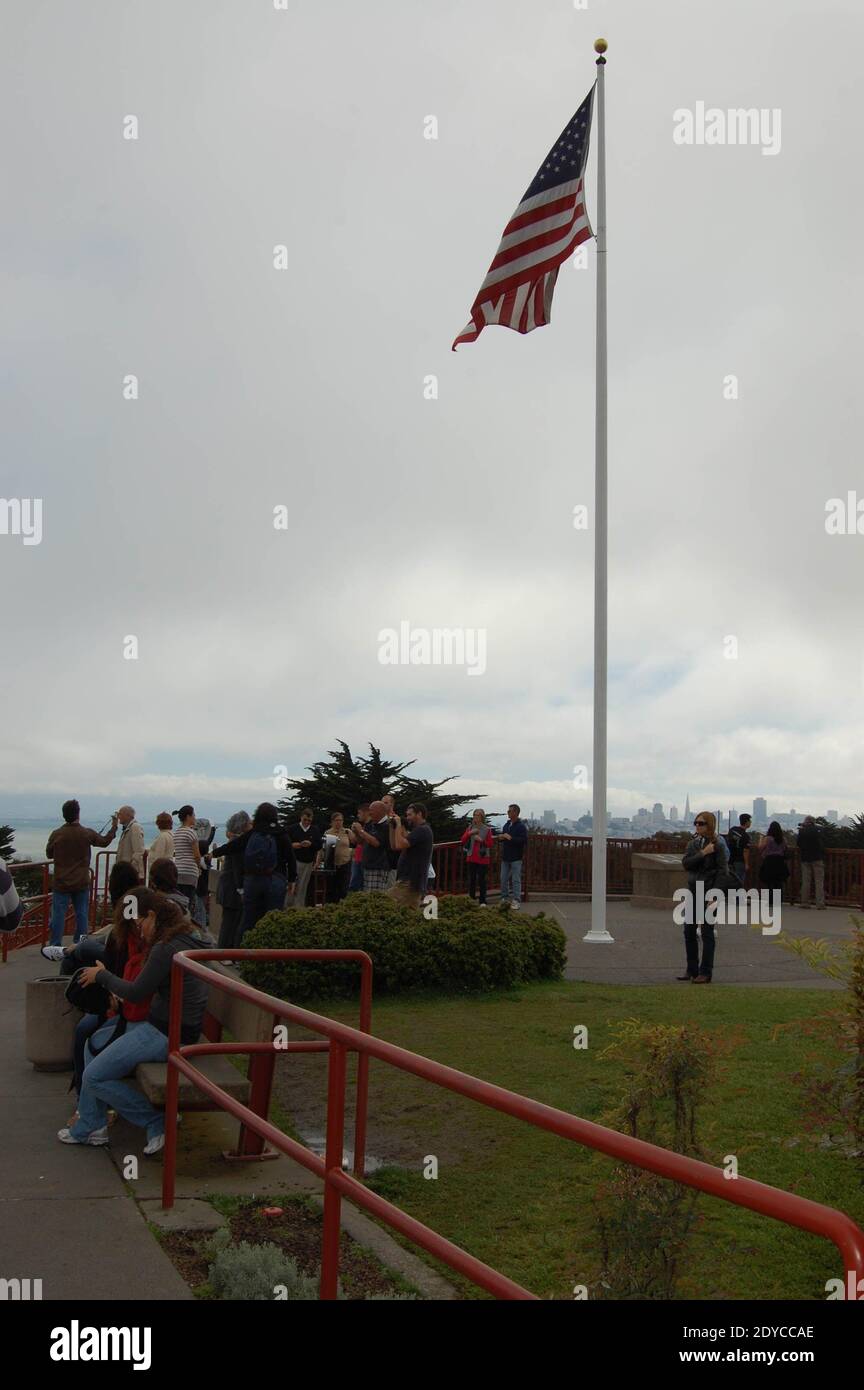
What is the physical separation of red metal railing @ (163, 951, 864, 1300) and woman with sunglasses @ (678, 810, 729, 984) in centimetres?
658

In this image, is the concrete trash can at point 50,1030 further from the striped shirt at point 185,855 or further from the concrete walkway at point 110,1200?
the striped shirt at point 185,855

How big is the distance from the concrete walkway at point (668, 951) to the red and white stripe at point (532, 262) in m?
7.43

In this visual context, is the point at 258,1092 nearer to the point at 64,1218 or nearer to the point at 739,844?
the point at 64,1218

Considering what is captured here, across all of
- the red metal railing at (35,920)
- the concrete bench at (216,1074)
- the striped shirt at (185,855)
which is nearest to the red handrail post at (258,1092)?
the concrete bench at (216,1074)

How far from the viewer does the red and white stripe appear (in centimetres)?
1512

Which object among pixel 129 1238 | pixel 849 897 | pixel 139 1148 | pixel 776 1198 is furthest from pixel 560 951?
pixel 849 897

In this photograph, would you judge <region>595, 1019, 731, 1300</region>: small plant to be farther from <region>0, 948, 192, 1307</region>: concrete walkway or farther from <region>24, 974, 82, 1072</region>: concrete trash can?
<region>24, 974, 82, 1072</region>: concrete trash can

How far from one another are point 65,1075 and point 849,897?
56.9 ft

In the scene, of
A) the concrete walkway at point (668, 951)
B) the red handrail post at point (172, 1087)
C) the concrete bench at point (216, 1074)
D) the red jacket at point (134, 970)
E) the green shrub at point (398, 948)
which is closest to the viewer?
Result: the red handrail post at point (172, 1087)

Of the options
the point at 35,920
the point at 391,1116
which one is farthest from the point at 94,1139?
the point at 35,920

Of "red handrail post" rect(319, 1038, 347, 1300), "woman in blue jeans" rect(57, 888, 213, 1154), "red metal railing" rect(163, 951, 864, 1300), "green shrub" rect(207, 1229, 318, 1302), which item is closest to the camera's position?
"red metal railing" rect(163, 951, 864, 1300)

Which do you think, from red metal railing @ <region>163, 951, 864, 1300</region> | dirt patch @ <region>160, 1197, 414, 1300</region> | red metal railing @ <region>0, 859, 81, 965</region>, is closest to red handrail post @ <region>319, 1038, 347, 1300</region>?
red metal railing @ <region>163, 951, 864, 1300</region>

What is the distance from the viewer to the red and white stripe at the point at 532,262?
15117 mm

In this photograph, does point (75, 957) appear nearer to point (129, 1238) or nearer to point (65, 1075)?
point (65, 1075)
